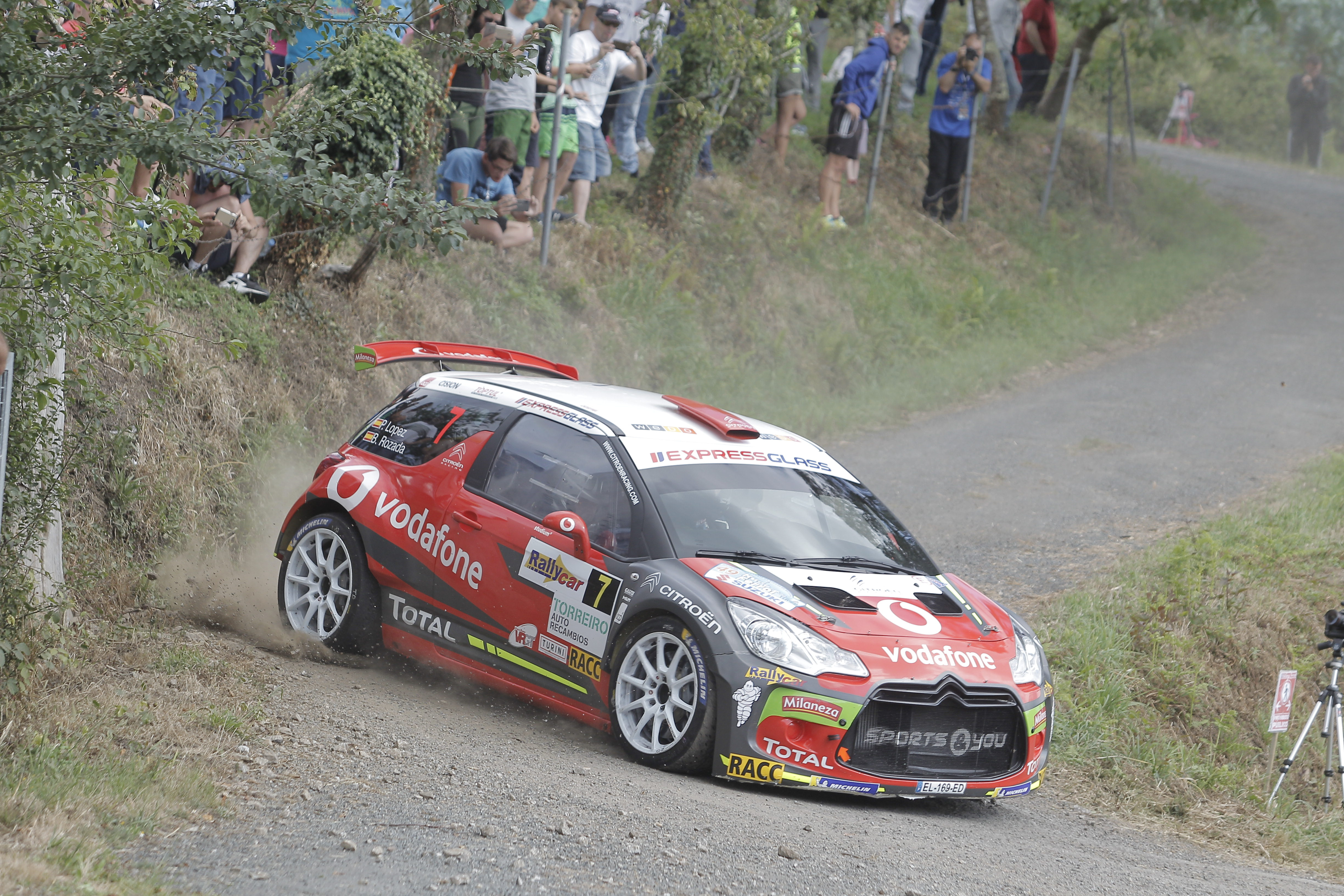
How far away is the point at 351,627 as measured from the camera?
23.7 feet

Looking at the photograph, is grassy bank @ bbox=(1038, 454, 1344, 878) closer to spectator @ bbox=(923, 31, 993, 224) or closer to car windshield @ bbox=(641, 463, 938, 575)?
car windshield @ bbox=(641, 463, 938, 575)

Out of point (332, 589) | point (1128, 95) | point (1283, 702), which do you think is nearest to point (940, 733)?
point (1283, 702)

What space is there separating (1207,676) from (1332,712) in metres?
1.11

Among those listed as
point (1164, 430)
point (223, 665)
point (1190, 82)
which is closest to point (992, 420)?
point (1164, 430)

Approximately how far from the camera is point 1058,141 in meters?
23.0

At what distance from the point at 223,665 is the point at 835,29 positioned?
58.1ft

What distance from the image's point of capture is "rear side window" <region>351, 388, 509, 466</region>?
7238mm

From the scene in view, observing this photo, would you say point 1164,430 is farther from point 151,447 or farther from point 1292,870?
point 151,447

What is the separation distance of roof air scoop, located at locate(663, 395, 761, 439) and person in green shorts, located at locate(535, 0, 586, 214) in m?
6.72

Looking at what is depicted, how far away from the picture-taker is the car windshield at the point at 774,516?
20.6ft

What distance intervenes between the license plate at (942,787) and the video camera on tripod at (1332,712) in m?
3.02

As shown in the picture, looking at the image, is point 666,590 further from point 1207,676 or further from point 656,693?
point 1207,676

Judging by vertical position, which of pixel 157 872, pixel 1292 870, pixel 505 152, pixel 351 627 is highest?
pixel 505 152

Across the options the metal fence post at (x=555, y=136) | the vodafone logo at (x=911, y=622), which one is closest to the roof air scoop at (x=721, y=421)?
the vodafone logo at (x=911, y=622)
